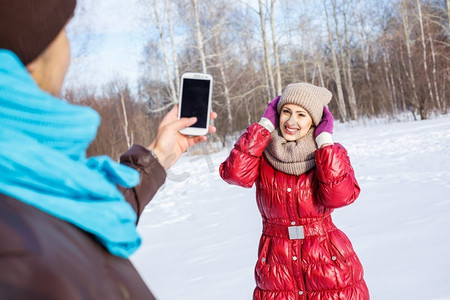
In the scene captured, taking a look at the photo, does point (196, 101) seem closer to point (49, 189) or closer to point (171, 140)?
point (171, 140)

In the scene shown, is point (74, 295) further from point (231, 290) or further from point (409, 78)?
point (409, 78)

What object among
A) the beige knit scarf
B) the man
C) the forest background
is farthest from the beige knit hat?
the forest background

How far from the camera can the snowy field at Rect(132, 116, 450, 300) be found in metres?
3.19

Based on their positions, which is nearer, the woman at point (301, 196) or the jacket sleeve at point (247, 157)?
the woman at point (301, 196)

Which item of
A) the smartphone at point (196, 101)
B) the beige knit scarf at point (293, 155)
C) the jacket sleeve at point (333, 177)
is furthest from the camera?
the beige knit scarf at point (293, 155)

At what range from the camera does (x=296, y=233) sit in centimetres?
222

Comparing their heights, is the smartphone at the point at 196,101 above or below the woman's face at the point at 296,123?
above

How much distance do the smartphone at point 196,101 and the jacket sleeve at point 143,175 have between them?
0.24 meters

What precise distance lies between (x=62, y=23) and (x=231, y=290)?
2877 millimetres

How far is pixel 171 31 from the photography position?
15.5m

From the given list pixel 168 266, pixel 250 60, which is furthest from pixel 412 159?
pixel 250 60

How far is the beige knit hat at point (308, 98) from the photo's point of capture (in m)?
2.32

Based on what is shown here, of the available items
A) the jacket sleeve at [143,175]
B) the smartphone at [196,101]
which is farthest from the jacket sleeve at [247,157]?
the jacket sleeve at [143,175]

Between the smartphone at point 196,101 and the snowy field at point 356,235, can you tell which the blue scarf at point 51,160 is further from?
the snowy field at point 356,235
